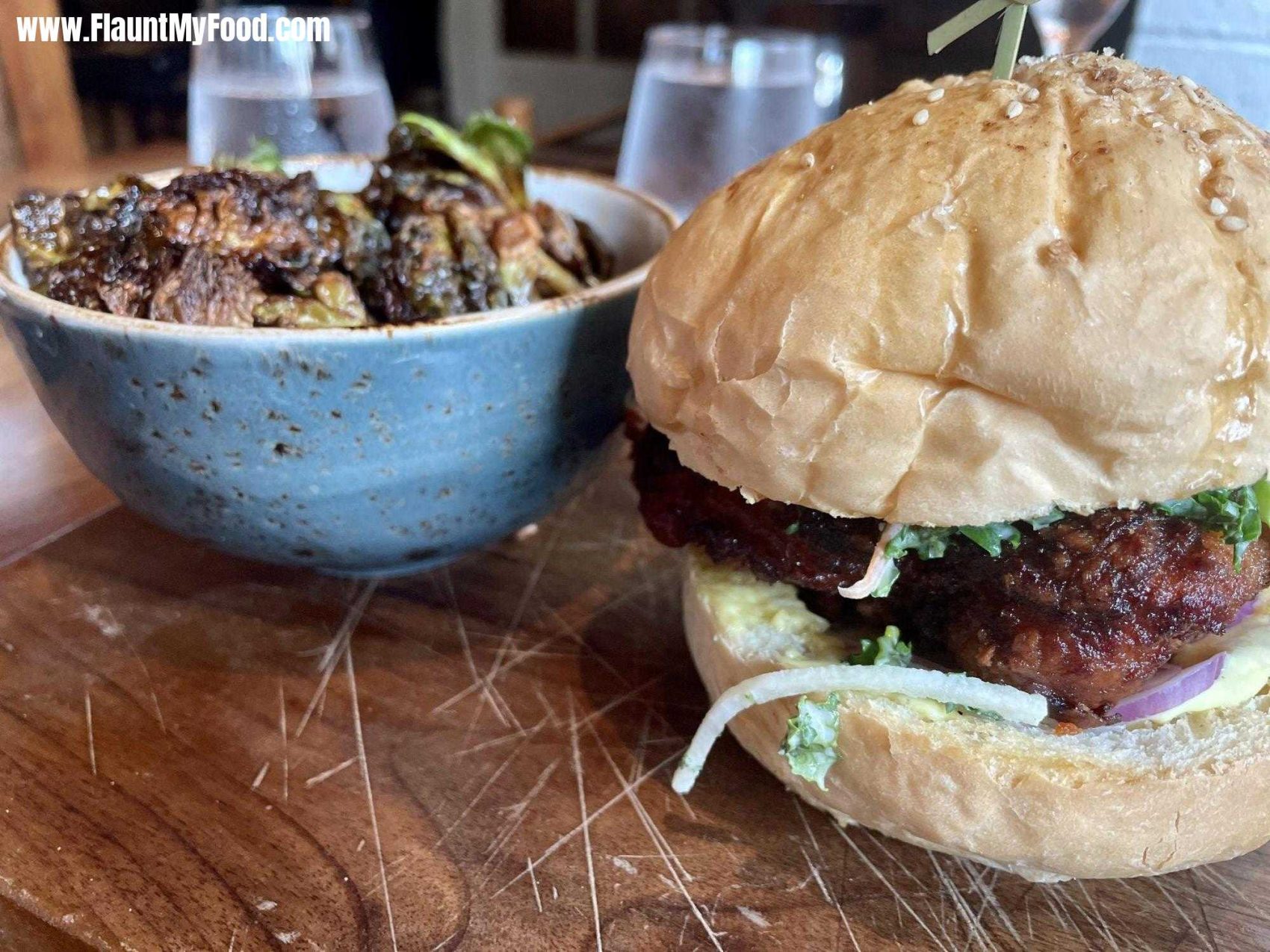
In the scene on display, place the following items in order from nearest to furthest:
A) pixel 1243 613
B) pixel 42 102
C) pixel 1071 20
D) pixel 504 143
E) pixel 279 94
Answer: pixel 1243 613 < pixel 504 143 < pixel 279 94 < pixel 1071 20 < pixel 42 102

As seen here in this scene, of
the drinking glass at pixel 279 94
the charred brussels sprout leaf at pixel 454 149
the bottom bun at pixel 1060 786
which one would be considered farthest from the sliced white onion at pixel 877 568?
the drinking glass at pixel 279 94

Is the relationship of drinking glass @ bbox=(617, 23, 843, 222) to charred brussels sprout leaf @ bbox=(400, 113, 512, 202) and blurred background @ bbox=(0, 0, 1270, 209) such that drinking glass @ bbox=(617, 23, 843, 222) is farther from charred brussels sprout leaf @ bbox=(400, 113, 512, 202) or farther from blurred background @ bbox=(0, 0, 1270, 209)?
charred brussels sprout leaf @ bbox=(400, 113, 512, 202)

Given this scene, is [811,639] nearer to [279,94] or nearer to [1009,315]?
[1009,315]

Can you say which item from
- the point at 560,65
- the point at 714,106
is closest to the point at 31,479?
the point at 714,106

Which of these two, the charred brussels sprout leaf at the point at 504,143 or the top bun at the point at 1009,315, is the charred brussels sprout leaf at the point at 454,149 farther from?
the top bun at the point at 1009,315

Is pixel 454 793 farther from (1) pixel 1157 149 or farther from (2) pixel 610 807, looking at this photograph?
(1) pixel 1157 149
